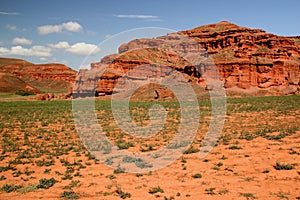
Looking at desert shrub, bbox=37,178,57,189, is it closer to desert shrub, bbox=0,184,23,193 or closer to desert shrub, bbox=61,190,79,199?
desert shrub, bbox=0,184,23,193

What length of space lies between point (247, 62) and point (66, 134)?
74601 millimetres

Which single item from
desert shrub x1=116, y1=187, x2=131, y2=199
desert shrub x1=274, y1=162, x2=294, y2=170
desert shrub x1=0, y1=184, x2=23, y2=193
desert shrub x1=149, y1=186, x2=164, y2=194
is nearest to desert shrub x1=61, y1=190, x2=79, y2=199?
desert shrub x1=116, y1=187, x2=131, y2=199

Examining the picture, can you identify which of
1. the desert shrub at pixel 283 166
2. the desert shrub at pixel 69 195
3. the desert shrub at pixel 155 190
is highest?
the desert shrub at pixel 283 166

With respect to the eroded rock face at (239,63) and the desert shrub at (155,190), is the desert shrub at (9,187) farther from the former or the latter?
the eroded rock face at (239,63)

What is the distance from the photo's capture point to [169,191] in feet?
25.1

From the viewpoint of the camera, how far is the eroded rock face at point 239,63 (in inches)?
3076

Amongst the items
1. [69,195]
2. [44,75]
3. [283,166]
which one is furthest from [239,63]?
[44,75]

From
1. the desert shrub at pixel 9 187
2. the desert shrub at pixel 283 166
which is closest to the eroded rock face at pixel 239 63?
the desert shrub at pixel 9 187

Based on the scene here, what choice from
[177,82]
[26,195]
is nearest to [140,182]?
[26,195]

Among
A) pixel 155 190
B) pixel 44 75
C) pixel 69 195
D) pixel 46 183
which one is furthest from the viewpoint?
pixel 44 75

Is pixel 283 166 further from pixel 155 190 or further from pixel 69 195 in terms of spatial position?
pixel 69 195

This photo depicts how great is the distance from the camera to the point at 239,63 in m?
83.6

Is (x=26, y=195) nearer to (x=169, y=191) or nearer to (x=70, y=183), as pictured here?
(x=70, y=183)

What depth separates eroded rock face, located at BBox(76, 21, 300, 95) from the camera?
7812 cm
